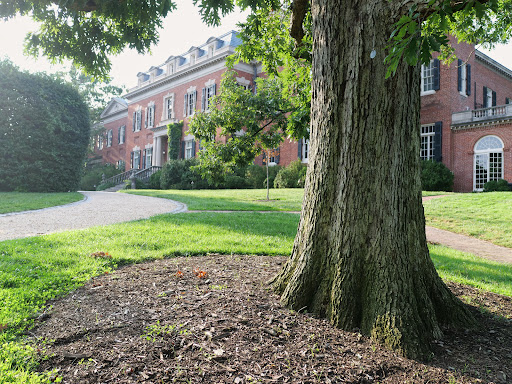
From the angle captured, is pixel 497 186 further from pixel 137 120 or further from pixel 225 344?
pixel 137 120

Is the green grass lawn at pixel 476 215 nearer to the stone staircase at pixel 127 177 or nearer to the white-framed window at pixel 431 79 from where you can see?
the white-framed window at pixel 431 79

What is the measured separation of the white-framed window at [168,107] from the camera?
106 ft

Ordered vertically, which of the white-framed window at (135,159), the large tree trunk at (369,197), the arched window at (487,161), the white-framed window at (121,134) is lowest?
the large tree trunk at (369,197)

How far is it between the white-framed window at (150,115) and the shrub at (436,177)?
25833 mm

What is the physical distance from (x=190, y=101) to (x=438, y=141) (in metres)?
20.2

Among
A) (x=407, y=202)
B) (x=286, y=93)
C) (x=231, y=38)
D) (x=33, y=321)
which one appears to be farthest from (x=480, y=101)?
(x=33, y=321)

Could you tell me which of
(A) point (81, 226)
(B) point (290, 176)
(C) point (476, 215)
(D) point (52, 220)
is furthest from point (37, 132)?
(C) point (476, 215)

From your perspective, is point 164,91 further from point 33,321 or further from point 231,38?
point 33,321

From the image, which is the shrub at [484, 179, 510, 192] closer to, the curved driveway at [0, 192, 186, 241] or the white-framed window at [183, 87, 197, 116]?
the curved driveway at [0, 192, 186, 241]

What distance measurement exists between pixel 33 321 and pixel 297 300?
6.93 ft

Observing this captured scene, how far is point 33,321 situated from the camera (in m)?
2.74

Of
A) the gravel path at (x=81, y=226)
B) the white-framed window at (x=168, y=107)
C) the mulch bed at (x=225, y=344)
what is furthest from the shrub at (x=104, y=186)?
the mulch bed at (x=225, y=344)

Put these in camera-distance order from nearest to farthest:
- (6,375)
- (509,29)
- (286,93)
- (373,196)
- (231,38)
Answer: (6,375) → (373,196) → (286,93) → (509,29) → (231,38)

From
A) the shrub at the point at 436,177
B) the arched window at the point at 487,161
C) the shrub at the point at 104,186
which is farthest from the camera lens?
the shrub at the point at 104,186
